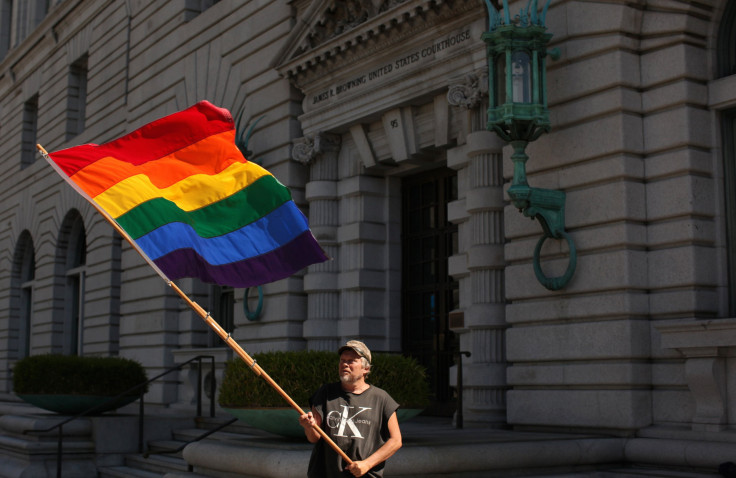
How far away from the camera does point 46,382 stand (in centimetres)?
1578

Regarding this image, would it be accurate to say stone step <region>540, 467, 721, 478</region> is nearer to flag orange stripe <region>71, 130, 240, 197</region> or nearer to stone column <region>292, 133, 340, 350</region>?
flag orange stripe <region>71, 130, 240, 197</region>

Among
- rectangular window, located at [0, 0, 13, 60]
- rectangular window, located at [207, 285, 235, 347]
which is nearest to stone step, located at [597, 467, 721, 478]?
rectangular window, located at [207, 285, 235, 347]

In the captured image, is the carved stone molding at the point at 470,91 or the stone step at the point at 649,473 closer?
the stone step at the point at 649,473

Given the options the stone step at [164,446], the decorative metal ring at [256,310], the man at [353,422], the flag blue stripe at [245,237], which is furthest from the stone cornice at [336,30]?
the man at [353,422]

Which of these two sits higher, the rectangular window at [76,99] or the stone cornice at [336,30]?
the rectangular window at [76,99]

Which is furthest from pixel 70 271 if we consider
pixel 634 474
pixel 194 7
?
pixel 634 474

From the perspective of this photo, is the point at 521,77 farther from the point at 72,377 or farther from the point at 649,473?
the point at 72,377

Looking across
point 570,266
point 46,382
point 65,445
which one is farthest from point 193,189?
point 46,382

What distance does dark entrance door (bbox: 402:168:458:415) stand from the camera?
15.2 metres

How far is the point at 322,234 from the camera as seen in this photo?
16781 millimetres

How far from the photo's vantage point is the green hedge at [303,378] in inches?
381

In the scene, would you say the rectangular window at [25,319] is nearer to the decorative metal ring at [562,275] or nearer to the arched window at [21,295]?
the arched window at [21,295]

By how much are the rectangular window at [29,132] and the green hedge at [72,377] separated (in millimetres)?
20768

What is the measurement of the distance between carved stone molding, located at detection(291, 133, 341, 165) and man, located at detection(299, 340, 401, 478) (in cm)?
1095
